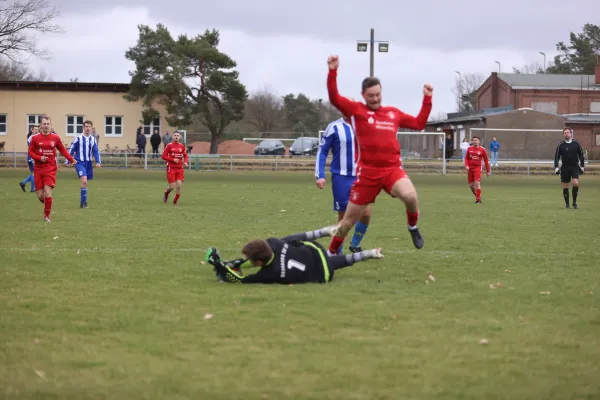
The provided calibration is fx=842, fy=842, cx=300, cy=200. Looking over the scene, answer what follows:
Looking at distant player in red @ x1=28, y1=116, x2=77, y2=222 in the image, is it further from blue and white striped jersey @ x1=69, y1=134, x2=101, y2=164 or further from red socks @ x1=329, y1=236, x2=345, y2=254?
red socks @ x1=329, y1=236, x2=345, y2=254

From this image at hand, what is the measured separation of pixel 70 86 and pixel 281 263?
2244 inches

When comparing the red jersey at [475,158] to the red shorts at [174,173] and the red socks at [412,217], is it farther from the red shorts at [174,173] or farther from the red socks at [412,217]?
the red socks at [412,217]

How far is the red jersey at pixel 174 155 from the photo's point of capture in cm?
2206

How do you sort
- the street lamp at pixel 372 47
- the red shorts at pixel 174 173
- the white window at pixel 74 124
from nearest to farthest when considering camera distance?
the red shorts at pixel 174 173 < the street lamp at pixel 372 47 < the white window at pixel 74 124

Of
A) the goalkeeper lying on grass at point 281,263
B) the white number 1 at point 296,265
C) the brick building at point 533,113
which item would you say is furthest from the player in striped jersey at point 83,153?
the brick building at point 533,113

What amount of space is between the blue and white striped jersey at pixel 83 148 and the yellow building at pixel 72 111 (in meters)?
41.0

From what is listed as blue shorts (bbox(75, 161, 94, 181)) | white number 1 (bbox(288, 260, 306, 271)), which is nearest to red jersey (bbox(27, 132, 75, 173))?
blue shorts (bbox(75, 161, 94, 181))

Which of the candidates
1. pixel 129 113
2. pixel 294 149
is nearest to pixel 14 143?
pixel 129 113

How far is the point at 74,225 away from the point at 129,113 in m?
48.1

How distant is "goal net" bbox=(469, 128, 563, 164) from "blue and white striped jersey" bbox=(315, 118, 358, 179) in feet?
131

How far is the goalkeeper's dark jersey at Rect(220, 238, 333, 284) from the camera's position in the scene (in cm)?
912

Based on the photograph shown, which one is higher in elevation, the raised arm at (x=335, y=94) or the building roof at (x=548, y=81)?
the building roof at (x=548, y=81)

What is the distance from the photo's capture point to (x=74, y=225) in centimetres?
1620

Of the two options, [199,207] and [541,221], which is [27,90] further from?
[541,221]
